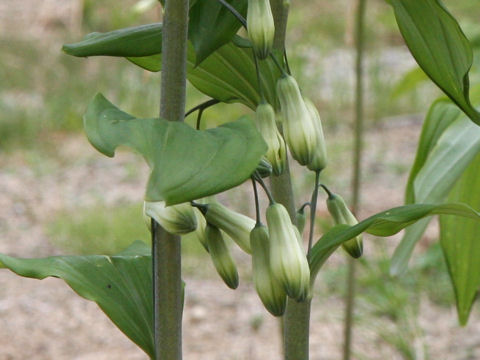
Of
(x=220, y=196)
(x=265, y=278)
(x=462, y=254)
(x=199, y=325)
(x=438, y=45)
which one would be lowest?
(x=199, y=325)

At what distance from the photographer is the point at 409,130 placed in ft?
12.8

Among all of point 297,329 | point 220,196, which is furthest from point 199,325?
point 297,329

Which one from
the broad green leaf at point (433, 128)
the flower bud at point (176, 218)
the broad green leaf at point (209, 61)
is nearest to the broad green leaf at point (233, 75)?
the broad green leaf at point (209, 61)

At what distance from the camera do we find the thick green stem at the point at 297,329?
2.81ft

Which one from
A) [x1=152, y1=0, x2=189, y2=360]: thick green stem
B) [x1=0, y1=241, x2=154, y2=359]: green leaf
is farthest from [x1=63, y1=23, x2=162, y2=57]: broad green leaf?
[x1=0, y1=241, x2=154, y2=359]: green leaf

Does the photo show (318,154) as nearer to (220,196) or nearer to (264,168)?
(264,168)

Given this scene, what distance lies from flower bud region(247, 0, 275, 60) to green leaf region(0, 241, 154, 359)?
296 millimetres

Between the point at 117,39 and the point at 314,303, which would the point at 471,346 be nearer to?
the point at 314,303

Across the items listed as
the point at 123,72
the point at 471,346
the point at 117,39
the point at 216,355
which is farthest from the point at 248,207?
the point at 123,72

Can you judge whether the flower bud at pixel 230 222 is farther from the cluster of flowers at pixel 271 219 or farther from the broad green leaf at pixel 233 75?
the broad green leaf at pixel 233 75

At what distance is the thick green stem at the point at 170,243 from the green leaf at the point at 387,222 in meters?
0.15

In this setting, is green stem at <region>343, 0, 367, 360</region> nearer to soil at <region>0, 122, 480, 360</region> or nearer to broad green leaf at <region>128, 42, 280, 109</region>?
soil at <region>0, 122, 480, 360</region>

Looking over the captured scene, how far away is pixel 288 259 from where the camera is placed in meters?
0.70

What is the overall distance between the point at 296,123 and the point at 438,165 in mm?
458
